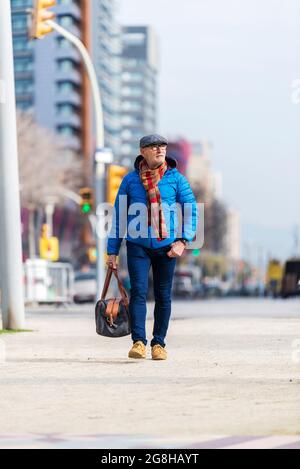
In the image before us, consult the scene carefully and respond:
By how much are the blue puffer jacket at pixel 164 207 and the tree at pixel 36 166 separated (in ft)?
235

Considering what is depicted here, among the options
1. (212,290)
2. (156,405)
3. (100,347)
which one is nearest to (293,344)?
(100,347)

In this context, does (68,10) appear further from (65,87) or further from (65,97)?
(65,97)

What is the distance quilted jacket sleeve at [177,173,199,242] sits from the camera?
11922 mm

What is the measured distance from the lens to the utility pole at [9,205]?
695 inches

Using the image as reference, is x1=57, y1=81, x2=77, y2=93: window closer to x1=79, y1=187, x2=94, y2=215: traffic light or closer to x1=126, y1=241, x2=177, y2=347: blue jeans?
x1=79, y1=187, x2=94, y2=215: traffic light

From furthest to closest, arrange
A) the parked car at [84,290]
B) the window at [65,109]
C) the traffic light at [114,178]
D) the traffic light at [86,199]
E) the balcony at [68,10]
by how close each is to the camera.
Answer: the window at [65,109], the balcony at [68,10], the parked car at [84,290], the traffic light at [86,199], the traffic light at [114,178]

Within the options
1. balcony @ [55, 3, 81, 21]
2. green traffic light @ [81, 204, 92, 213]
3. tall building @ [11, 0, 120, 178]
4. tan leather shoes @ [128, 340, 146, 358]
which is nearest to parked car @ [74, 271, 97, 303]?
green traffic light @ [81, 204, 92, 213]

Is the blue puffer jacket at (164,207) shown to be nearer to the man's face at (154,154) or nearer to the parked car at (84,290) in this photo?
the man's face at (154,154)

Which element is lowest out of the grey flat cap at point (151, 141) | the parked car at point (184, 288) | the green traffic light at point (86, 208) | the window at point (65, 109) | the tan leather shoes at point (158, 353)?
the parked car at point (184, 288)

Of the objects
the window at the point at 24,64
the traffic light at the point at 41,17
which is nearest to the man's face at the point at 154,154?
the traffic light at the point at 41,17

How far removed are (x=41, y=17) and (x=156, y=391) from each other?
14.8m

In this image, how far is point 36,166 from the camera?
88688 mm

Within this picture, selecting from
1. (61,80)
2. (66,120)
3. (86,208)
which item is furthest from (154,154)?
(61,80)

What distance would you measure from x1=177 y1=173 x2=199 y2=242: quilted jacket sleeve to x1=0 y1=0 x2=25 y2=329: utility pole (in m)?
6.02
